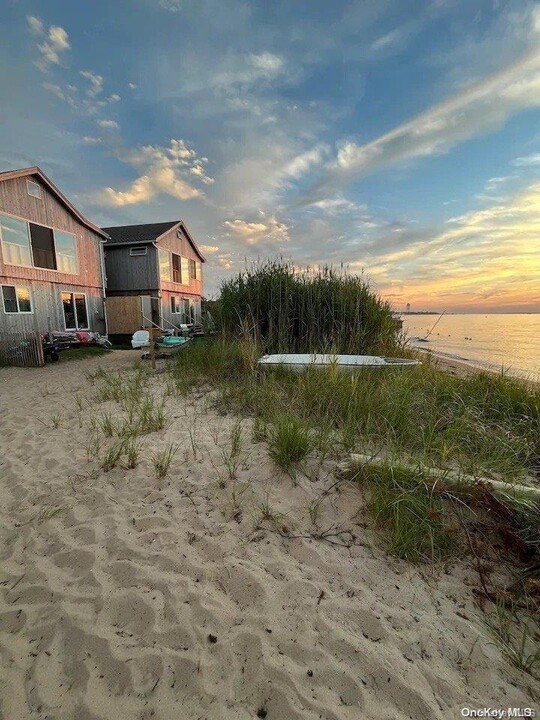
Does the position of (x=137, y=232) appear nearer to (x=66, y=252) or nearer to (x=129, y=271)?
(x=129, y=271)

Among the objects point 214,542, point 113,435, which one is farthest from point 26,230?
point 214,542

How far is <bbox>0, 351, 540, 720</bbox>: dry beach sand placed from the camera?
1.20 metres

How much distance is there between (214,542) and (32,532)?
1250 millimetres

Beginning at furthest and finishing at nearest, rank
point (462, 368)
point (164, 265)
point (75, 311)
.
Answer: point (164, 265)
point (75, 311)
point (462, 368)

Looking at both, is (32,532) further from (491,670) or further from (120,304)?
(120,304)

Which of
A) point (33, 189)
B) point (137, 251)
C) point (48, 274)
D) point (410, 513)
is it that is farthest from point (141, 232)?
point (410, 513)

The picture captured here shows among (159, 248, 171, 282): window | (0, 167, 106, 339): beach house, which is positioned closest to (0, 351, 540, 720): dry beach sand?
(0, 167, 106, 339): beach house

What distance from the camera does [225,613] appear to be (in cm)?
150

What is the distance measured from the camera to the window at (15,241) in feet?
38.0

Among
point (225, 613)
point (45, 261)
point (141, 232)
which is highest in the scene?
point (141, 232)

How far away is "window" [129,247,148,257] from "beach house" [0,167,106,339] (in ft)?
5.91

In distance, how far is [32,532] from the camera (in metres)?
2.08

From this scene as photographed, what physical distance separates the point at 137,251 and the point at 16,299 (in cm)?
739

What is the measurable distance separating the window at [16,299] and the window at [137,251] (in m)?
6.64
